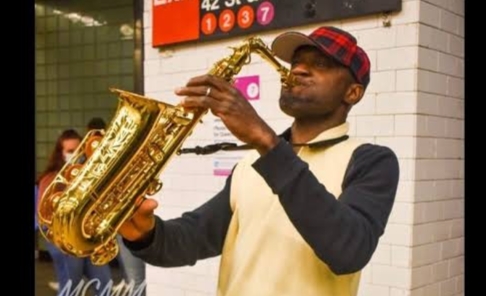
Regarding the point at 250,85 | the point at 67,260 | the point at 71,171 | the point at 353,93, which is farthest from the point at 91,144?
the point at 67,260

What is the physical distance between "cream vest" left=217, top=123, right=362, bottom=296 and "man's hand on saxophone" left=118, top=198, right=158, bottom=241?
0.16m

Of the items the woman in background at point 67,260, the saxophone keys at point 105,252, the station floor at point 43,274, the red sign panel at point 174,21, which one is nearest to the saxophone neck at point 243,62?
the saxophone keys at point 105,252

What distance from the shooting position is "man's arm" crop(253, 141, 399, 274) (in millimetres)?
909

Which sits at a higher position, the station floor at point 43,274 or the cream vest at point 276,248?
the cream vest at point 276,248

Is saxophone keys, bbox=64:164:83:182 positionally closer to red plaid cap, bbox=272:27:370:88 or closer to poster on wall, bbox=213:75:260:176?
red plaid cap, bbox=272:27:370:88

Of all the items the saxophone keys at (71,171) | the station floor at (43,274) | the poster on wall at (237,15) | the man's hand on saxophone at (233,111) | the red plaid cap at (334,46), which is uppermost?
the poster on wall at (237,15)

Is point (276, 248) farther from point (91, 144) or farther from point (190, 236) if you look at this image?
point (91, 144)

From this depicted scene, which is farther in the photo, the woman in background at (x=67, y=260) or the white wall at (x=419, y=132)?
the woman in background at (x=67, y=260)

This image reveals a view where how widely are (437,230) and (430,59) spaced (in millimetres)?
447

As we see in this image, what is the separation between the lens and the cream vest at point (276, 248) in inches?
41.4

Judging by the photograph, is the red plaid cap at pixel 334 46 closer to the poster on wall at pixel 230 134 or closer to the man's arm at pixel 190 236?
the man's arm at pixel 190 236
